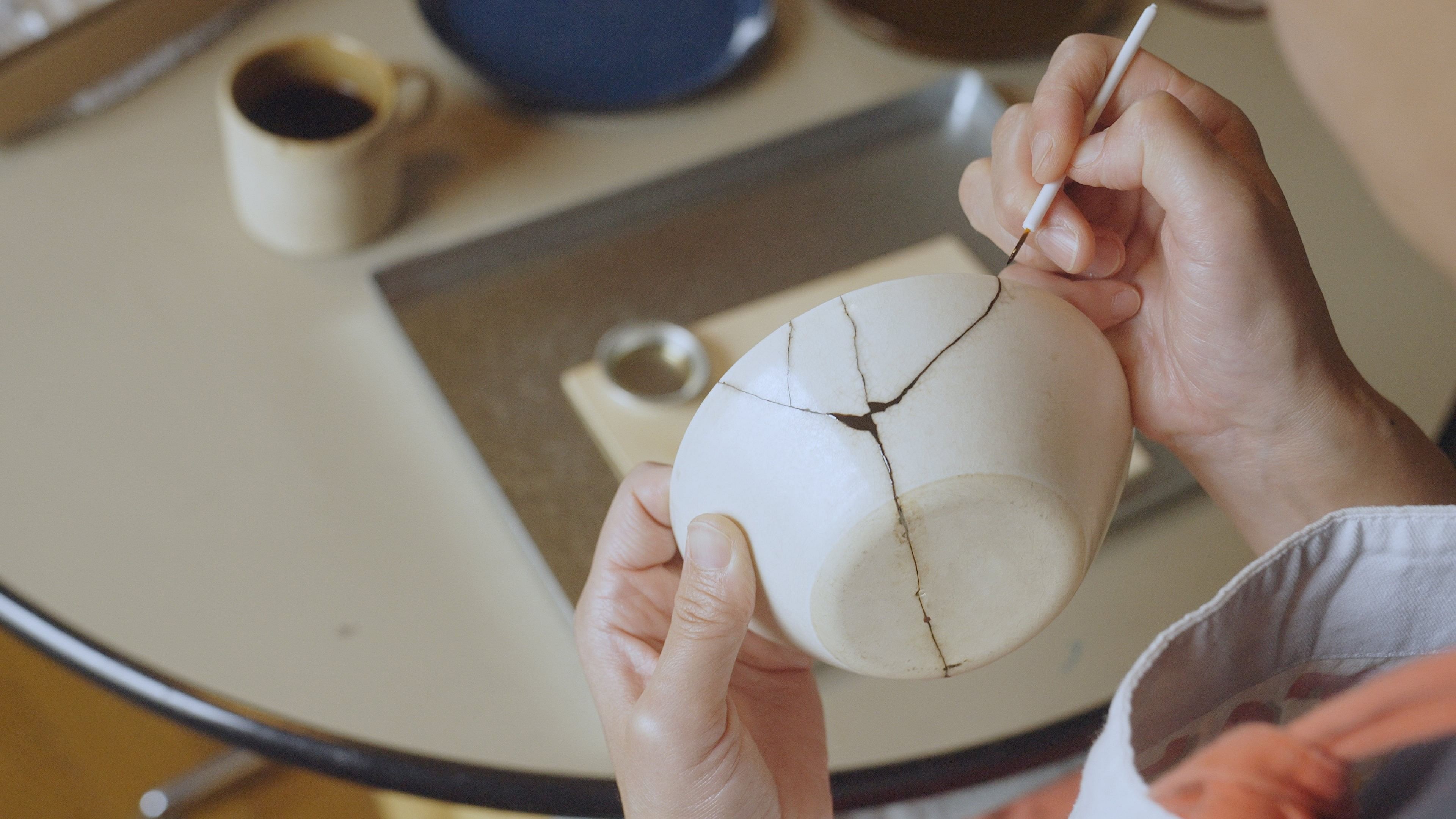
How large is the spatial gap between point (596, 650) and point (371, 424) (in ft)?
0.92

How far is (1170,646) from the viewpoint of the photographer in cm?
39

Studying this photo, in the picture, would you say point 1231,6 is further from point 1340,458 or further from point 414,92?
point 414,92

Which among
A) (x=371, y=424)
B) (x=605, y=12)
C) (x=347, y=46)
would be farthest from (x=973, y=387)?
(x=605, y=12)

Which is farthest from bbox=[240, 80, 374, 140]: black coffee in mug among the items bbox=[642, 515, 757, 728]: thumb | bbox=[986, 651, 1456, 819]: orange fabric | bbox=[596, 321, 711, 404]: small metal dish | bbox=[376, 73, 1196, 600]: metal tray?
bbox=[986, 651, 1456, 819]: orange fabric

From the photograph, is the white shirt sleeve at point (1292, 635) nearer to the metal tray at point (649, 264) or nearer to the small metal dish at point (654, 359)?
the metal tray at point (649, 264)

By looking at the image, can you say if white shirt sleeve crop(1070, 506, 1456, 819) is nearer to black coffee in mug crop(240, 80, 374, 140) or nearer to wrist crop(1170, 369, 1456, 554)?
wrist crop(1170, 369, 1456, 554)

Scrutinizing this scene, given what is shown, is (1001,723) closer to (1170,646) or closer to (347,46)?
(1170,646)

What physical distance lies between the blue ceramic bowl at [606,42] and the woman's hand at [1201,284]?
0.45m

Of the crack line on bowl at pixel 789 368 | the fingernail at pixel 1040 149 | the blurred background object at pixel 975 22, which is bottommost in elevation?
the blurred background object at pixel 975 22

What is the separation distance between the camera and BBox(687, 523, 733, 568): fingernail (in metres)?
0.46

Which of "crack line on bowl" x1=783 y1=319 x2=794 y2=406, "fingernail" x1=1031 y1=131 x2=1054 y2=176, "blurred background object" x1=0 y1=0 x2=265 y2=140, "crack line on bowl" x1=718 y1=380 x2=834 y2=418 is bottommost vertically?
"blurred background object" x1=0 y1=0 x2=265 y2=140

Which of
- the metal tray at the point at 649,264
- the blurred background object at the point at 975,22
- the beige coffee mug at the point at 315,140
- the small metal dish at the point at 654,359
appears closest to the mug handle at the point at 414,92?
the beige coffee mug at the point at 315,140

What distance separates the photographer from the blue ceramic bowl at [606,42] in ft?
3.26

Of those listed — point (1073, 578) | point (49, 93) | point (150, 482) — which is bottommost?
point (150, 482)
